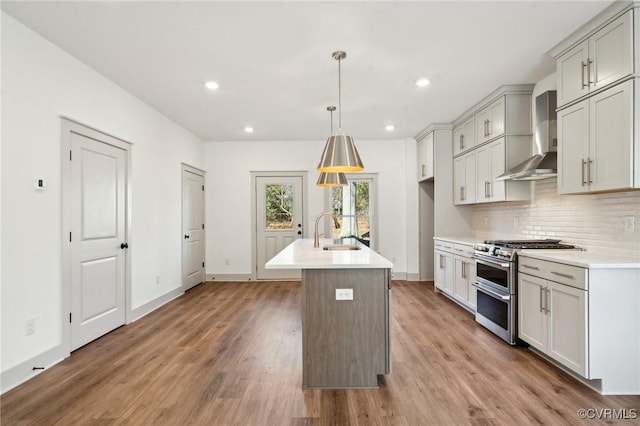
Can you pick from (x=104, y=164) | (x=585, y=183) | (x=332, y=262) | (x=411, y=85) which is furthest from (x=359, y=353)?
(x=104, y=164)

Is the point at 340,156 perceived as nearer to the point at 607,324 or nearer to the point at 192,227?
the point at 607,324

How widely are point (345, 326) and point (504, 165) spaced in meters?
2.86

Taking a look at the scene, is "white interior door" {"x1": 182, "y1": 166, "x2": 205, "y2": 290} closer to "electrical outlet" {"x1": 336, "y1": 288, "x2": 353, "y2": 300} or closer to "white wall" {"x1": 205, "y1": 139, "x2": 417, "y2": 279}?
"white wall" {"x1": 205, "y1": 139, "x2": 417, "y2": 279}

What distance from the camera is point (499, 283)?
10.9 feet

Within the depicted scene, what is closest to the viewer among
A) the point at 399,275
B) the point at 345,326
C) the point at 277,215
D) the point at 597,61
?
the point at 345,326

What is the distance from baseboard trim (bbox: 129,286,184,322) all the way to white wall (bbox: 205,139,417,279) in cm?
134

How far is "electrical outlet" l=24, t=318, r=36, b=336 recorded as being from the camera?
8.29 ft

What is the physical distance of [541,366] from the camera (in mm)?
2748

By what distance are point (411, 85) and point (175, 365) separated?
366 cm

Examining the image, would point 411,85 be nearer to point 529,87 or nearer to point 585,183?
point 529,87

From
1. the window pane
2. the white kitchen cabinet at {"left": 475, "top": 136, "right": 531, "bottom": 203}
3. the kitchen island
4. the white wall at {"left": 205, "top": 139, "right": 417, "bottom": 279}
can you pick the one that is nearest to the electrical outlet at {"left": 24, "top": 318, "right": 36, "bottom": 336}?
the kitchen island

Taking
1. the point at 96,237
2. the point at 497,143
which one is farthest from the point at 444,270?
the point at 96,237

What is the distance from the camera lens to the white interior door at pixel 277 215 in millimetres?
6520

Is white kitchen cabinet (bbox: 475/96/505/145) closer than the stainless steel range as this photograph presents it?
No
